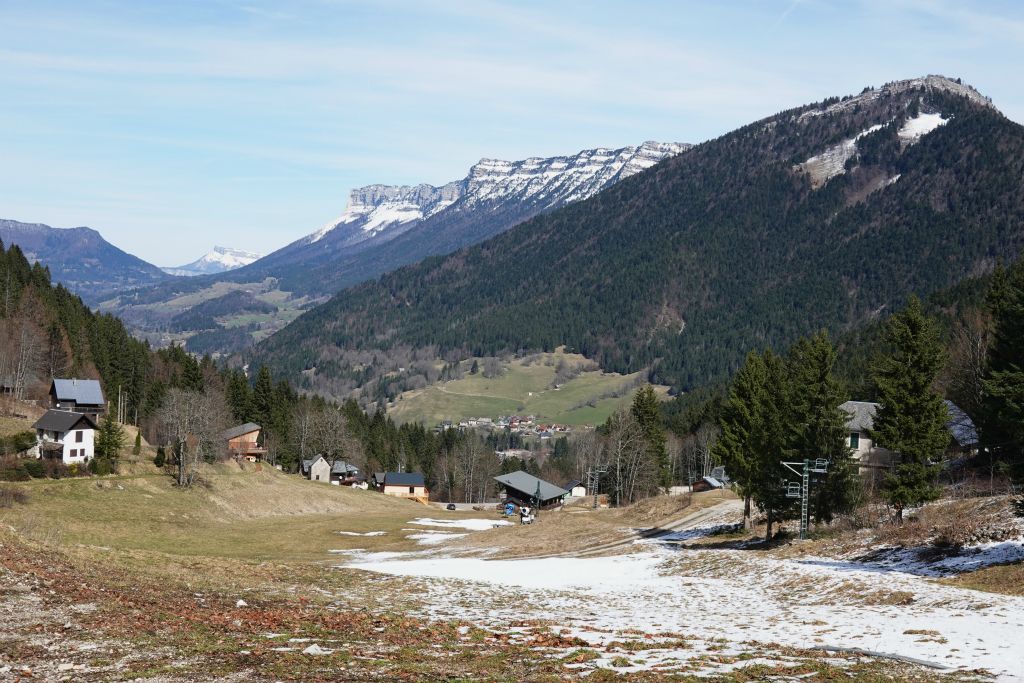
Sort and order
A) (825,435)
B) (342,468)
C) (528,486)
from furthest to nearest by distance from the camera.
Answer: (342,468), (528,486), (825,435)

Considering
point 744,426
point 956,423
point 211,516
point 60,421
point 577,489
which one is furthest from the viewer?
point 577,489

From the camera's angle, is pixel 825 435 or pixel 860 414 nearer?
pixel 825 435

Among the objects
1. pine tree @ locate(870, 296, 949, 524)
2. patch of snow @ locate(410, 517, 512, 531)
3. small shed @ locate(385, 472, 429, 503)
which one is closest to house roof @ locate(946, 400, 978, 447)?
pine tree @ locate(870, 296, 949, 524)

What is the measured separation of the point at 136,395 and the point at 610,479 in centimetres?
7787

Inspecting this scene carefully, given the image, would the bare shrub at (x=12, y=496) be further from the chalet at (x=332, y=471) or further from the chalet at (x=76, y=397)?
the chalet at (x=332, y=471)

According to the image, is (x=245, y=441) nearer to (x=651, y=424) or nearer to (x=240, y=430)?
(x=240, y=430)

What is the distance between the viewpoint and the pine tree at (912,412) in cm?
4584

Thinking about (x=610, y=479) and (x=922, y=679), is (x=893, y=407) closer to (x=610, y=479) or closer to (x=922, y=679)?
(x=922, y=679)

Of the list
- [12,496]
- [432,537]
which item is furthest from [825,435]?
[12,496]

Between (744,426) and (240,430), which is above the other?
(744,426)

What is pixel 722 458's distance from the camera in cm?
6512

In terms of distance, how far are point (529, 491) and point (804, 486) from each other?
302ft

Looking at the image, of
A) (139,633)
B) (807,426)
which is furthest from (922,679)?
(807,426)

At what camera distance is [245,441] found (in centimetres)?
12975
